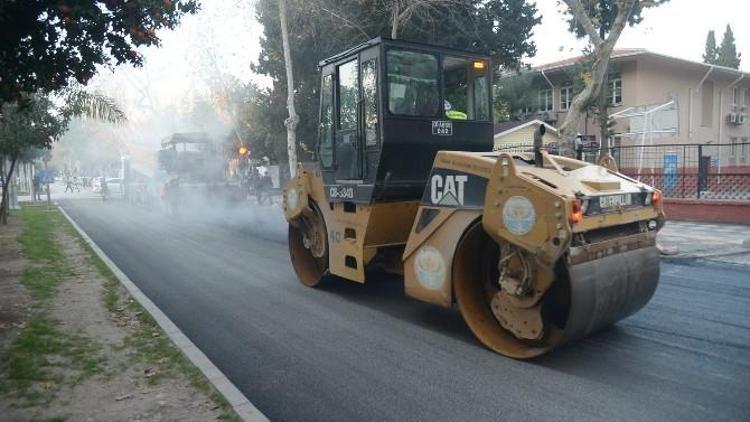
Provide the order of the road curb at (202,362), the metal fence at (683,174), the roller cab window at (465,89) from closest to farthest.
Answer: the road curb at (202,362)
the roller cab window at (465,89)
the metal fence at (683,174)

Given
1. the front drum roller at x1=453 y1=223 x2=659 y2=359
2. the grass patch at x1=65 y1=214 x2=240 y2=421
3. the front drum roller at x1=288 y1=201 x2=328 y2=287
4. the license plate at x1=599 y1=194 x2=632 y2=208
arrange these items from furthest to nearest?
the front drum roller at x1=288 y1=201 x2=328 y2=287
the license plate at x1=599 y1=194 x2=632 y2=208
the front drum roller at x1=453 y1=223 x2=659 y2=359
the grass patch at x1=65 y1=214 x2=240 y2=421

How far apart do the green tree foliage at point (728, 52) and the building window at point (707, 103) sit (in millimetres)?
23781

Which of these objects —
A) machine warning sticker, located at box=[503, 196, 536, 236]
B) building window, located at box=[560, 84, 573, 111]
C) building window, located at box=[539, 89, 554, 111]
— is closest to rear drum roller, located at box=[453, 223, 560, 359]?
machine warning sticker, located at box=[503, 196, 536, 236]

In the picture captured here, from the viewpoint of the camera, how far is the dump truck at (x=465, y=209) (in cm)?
452

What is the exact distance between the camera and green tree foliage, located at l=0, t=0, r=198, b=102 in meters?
4.97

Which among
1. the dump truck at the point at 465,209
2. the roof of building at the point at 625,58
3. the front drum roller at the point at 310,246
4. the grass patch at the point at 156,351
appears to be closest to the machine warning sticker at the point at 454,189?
the dump truck at the point at 465,209

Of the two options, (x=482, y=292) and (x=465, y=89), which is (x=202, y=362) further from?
(x=465, y=89)

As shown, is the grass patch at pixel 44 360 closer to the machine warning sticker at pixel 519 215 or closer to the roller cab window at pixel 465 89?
the machine warning sticker at pixel 519 215

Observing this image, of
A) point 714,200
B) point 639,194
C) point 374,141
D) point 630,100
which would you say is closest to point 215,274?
point 374,141

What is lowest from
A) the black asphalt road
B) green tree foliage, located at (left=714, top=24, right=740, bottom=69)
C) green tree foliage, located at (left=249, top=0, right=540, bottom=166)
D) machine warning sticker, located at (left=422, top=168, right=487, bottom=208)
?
the black asphalt road

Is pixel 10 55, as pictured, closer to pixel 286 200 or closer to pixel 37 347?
pixel 37 347

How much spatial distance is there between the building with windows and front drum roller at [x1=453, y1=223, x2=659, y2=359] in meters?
18.5

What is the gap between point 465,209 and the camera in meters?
5.06

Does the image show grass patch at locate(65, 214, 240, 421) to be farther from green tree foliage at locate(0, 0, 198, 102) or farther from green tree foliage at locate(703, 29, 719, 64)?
green tree foliage at locate(703, 29, 719, 64)
